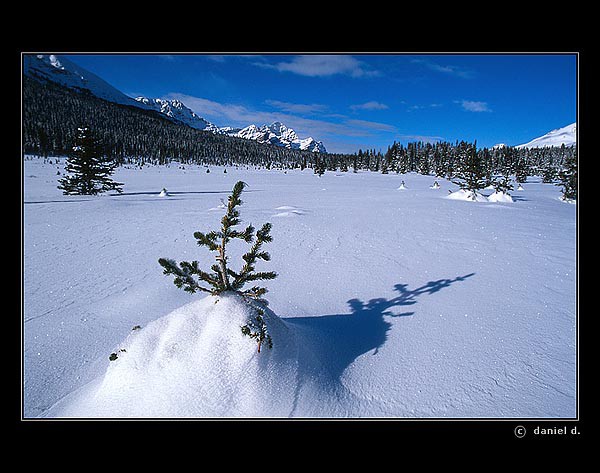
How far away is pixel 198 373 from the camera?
236cm

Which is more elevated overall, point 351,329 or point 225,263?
point 225,263

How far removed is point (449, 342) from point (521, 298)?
92.6 inches

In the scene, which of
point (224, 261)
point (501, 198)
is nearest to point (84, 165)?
point (224, 261)

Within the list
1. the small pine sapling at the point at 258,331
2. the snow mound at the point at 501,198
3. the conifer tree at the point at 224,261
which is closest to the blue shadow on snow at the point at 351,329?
the small pine sapling at the point at 258,331

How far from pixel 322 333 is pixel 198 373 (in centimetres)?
170

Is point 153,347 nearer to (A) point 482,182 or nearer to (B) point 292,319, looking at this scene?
(B) point 292,319

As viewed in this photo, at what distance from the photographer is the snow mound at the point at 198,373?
7.39 ft

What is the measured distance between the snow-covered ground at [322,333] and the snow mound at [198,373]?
0.01 meters

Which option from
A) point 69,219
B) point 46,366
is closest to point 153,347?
point 46,366

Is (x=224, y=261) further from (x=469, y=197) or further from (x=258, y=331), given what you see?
A: (x=469, y=197)

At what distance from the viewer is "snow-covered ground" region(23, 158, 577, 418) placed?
95.1 inches

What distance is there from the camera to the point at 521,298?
190 inches

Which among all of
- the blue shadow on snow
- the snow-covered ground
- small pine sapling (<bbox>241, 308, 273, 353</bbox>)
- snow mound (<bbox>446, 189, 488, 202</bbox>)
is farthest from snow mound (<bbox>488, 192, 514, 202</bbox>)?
small pine sapling (<bbox>241, 308, 273, 353</bbox>)

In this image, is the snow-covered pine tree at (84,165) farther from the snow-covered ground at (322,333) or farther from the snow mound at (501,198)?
the snow mound at (501,198)
